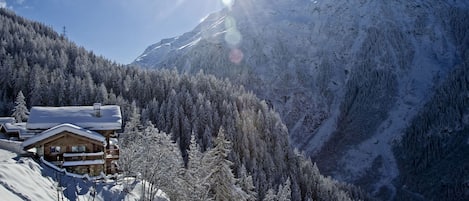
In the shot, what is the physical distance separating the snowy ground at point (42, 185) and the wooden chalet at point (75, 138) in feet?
6.75

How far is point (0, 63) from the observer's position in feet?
378

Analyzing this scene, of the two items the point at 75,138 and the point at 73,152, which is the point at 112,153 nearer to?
the point at 73,152

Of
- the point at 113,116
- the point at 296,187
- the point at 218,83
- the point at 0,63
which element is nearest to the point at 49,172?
the point at 113,116

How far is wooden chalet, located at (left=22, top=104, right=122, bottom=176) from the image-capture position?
30.0 metres

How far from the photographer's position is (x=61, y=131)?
99.1ft

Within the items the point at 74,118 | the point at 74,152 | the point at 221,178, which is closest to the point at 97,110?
the point at 74,118

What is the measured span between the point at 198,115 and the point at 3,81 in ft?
161

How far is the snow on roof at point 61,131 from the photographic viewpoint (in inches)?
1166

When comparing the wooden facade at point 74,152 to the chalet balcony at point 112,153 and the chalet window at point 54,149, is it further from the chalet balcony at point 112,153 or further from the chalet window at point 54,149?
the chalet balcony at point 112,153

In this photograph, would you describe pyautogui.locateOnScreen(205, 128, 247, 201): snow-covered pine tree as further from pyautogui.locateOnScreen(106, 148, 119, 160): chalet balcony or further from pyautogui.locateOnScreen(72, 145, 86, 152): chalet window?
pyautogui.locateOnScreen(72, 145, 86, 152): chalet window

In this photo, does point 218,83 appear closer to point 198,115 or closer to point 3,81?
point 198,115

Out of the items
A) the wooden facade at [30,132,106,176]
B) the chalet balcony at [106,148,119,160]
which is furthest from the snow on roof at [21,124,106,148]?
the chalet balcony at [106,148,119,160]

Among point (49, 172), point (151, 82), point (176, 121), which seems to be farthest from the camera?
point (151, 82)

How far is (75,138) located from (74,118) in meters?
3.23
